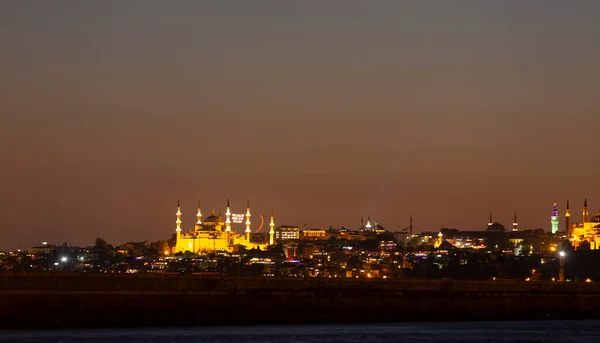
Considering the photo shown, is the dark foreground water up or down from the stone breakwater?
down

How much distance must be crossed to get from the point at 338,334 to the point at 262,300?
1122 cm

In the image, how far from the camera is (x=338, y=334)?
2525 inches

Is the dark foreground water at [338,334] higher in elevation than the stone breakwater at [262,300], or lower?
lower

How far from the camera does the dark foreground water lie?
60.2 meters

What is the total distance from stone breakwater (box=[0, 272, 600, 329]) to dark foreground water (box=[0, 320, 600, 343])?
9.43 feet

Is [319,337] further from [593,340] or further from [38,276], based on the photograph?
[38,276]

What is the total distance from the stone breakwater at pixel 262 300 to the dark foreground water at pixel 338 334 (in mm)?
2875

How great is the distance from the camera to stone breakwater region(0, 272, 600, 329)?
2685 inches

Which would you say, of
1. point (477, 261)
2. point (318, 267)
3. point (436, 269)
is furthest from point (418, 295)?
point (318, 267)

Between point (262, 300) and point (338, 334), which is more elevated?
point (262, 300)

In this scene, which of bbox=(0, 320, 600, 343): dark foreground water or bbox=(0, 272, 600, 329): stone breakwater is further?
bbox=(0, 272, 600, 329): stone breakwater

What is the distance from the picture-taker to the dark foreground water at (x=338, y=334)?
60.2 metres

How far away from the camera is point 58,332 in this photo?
63031 millimetres

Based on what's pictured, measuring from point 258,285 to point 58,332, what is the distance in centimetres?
1847
